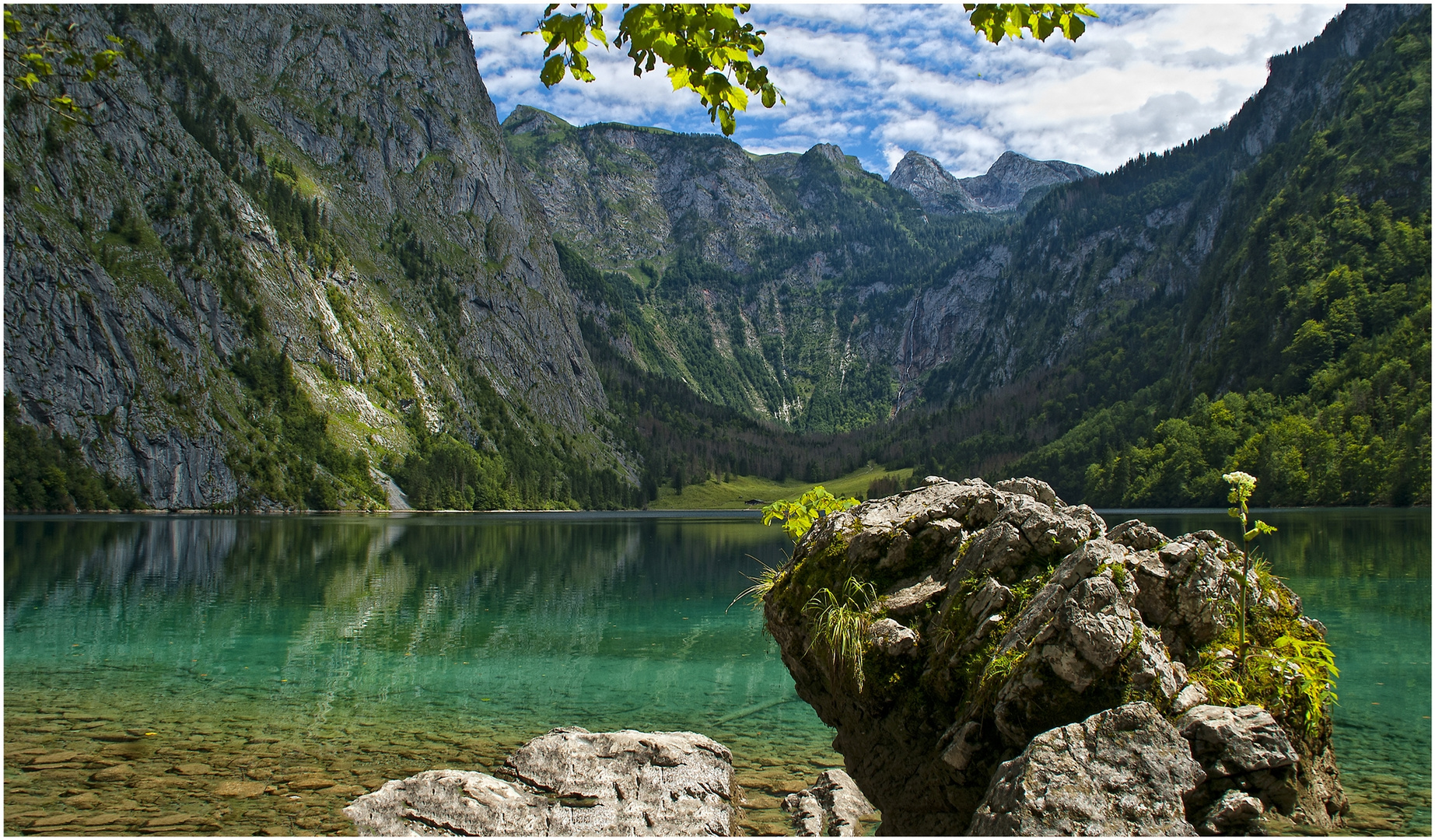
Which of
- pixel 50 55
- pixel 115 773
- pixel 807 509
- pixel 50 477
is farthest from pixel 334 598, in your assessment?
pixel 50 477

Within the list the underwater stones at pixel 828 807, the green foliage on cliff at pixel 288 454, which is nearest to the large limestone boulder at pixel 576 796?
the underwater stones at pixel 828 807

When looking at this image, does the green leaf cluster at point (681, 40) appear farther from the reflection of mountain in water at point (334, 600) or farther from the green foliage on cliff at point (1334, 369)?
the green foliage on cliff at point (1334, 369)

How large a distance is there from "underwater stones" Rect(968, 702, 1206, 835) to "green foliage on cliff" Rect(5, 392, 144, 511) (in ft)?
554

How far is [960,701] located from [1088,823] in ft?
8.03

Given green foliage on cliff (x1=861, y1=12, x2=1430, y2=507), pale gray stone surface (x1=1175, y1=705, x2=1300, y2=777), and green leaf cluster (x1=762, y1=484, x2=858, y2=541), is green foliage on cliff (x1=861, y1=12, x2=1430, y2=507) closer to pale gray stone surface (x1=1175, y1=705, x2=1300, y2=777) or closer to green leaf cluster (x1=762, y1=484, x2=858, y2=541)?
green leaf cluster (x1=762, y1=484, x2=858, y2=541)

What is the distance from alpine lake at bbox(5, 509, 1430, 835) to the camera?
45.5ft

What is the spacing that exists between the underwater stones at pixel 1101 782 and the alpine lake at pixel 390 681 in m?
5.04

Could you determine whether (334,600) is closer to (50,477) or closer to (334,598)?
(334,598)

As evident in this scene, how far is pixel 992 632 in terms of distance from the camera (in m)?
9.70

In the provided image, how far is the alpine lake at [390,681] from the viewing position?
45.5 ft

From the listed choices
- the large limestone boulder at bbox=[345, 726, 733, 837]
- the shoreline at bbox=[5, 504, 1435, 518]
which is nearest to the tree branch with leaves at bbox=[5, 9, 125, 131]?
the large limestone boulder at bbox=[345, 726, 733, 837]

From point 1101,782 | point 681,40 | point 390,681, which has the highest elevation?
point 681,40

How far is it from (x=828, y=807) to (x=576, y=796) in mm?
3882

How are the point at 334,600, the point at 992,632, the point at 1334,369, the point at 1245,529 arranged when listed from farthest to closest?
the point at 1334,369, the point at 334,600, the point at 992,632, the point at 1245,529
